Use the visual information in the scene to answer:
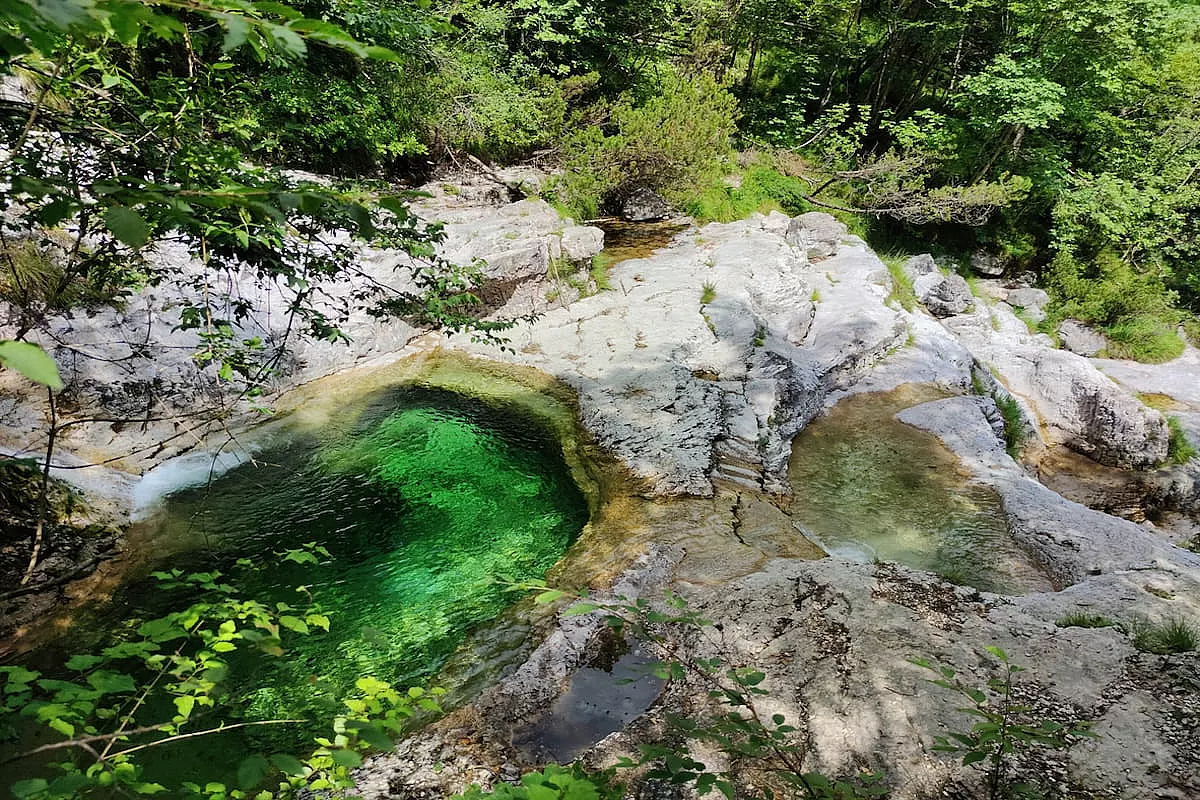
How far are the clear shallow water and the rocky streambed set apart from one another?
127mm

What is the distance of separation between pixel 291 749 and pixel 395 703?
7.04ft

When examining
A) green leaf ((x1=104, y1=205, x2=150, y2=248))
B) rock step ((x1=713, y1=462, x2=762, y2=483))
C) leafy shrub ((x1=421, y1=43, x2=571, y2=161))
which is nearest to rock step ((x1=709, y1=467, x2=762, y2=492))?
rock step ((x1=713, y1=462, x2=762, y2=483))

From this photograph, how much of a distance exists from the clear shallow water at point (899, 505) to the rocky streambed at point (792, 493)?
0.42 feet

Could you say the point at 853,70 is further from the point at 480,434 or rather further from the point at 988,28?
the point at 480,434

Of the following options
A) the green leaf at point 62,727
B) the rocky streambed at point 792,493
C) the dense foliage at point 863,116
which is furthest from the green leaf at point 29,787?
the dense foliage at point 863,116

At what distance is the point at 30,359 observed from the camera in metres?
0.75

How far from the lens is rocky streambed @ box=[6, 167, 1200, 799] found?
3166 millimetres

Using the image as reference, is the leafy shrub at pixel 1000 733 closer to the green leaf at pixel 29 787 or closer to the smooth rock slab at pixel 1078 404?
the green leaf at pixel 29 787

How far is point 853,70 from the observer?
18812 millimetres

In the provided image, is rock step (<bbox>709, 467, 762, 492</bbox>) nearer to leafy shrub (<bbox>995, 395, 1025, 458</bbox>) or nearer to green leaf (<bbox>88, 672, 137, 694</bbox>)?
leafy shrub (<bbox>995, 395, 1025, 458</bbox>)

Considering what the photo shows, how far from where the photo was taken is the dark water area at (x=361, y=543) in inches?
159

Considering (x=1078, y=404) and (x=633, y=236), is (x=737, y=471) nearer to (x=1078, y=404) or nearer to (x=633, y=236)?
(x=1078, y=404)

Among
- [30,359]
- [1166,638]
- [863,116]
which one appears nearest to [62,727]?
[30,359]

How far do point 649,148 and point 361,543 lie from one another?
405 inches
